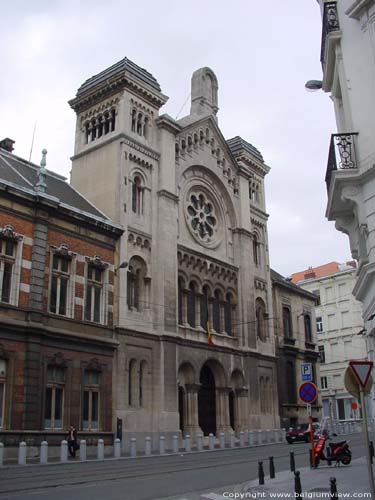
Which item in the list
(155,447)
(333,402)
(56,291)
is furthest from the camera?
(333,402)

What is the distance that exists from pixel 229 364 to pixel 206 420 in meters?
4.16

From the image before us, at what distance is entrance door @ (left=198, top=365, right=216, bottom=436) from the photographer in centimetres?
3981

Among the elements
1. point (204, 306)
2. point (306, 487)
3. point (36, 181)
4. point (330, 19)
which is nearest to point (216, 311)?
point (204, 306)

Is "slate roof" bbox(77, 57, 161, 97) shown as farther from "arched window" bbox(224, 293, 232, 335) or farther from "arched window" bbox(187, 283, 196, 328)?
"arched window" bbox(224, 293, 232, 335)

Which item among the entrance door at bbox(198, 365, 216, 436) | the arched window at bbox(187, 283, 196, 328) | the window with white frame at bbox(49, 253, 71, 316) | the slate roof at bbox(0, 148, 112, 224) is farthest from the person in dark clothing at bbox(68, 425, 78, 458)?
the arched window at bbox(187, 283, 196, 328)

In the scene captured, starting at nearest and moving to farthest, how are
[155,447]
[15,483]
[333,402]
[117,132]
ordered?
1. [15,483]
2. [155,447]
3. [117,132]
4. [333,402]

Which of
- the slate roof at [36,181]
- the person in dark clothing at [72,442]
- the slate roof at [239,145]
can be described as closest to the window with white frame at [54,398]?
the person in dark clothing at [72,442]

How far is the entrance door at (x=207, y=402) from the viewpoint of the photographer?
39812mm

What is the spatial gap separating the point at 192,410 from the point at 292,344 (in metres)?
17.0

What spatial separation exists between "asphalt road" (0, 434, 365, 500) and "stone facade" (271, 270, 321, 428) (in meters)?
24.9

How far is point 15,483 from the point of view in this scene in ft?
54.8

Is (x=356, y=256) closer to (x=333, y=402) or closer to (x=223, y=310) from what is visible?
(x=223, y=310)

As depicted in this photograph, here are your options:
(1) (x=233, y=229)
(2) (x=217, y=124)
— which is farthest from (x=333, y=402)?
(2) (x=217, y=124)

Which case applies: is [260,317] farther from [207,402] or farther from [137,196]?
[137,196]
